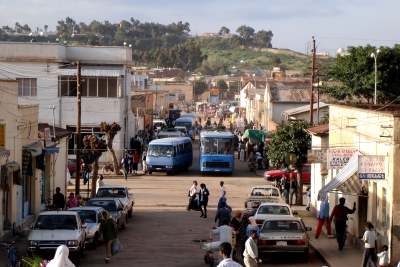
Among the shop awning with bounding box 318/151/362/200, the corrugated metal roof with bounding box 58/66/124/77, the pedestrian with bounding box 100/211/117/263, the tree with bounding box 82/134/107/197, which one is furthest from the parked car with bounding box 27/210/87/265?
the corrugated metal roof with bounding box 58/66/124/77

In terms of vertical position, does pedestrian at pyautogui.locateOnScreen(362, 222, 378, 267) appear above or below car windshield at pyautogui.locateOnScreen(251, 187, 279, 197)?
above

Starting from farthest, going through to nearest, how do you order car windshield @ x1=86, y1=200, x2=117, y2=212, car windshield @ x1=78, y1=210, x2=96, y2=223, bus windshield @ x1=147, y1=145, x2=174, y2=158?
1. bus windshield @ x1=147, y1=145, x2=174, y2=158
2. car windshield @ x1=86, y1=200, x2=117, y2=212
3. car windshield @ x1=78, y1=210, x2=96, y2=223

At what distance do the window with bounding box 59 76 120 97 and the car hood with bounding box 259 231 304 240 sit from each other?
41.6 metres

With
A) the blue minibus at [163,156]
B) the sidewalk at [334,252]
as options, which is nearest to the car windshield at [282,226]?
the sidewalk at [334,252]

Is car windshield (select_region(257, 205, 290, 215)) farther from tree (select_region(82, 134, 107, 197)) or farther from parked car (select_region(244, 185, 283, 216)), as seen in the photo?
tree (select_region(82, 134, 107, 197))

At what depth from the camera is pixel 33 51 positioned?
2665 inches

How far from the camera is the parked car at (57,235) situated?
2600 cm

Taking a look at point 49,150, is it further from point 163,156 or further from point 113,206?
point 163,156

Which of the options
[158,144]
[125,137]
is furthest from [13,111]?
[125,137]

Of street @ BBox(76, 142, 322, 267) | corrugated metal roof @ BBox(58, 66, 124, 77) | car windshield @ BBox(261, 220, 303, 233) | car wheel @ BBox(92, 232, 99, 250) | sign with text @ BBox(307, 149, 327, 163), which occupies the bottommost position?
street @ BBox(76, 142, 322, 267)

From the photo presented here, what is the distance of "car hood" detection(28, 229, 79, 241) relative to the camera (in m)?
26.1

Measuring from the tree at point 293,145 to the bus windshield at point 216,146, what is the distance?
52.9ft

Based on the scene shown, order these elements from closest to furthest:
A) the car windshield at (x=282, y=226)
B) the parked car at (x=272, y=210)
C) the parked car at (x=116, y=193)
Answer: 1. the car windshield at (x=282, y=226)
2. the parked car at (x=272, y=210)
3. the parked car at (x=116, y=193)

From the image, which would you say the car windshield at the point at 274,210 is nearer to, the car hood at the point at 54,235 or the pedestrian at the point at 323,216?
the pedestrian at the point at 323,216
